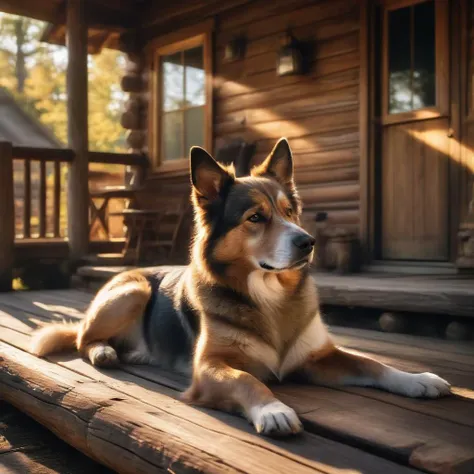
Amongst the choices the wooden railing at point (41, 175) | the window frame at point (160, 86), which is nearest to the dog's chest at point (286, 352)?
the wooden railing at point (41, 175)

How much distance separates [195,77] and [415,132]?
140 inches

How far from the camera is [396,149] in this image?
5.95 m

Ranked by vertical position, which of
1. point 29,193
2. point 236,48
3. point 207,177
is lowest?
point 207,177

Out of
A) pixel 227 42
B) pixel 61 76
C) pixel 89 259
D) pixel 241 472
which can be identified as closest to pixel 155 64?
pixel 227 42

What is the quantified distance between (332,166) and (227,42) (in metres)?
2.34

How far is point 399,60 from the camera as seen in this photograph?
19.6ft

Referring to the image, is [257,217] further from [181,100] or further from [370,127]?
[181,100]

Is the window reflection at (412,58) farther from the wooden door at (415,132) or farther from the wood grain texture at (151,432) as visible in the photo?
the wood grain texture at (151,432)

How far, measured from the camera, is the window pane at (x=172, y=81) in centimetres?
862

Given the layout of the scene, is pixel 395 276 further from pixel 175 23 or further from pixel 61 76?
pixel 61 76

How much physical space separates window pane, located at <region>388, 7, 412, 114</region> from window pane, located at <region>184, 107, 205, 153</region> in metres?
2.94

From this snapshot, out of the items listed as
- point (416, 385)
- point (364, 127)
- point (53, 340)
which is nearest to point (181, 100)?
point (364, 127)

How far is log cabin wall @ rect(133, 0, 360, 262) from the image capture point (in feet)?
20.7

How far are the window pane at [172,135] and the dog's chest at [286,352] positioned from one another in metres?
6.25
